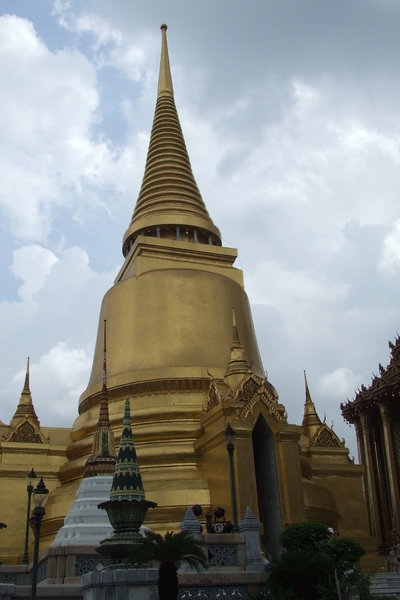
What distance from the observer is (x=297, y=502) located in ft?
56.8

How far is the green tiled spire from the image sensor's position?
9555 millimetres

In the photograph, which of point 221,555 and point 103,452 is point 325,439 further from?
point 221,555

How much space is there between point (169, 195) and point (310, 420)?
10371 millimetres

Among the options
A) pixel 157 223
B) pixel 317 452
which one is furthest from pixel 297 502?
pixel 157 223

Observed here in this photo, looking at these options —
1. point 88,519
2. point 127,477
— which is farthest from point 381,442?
point 127,477

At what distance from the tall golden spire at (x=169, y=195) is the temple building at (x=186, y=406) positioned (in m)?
0.06

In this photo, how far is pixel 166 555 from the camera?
8633 millimetres

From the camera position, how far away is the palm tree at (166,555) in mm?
8461

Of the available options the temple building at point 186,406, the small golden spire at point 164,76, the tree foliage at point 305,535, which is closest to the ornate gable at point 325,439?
the temple building at point 186,406

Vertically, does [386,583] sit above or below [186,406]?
below

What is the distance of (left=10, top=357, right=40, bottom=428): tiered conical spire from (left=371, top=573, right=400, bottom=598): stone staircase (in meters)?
11.7

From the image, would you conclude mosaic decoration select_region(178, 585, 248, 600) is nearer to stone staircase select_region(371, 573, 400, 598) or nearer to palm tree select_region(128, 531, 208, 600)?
palm tree select_region(128, 531, 208, 600)

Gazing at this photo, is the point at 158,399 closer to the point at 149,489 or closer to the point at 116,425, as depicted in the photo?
the point at 116,425

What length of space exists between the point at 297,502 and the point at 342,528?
4.65 m
